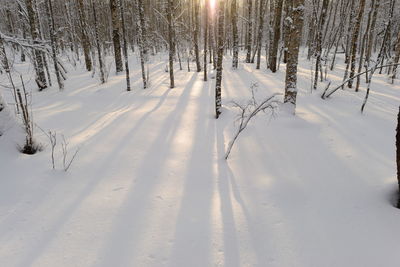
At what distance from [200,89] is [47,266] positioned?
9.83 metres

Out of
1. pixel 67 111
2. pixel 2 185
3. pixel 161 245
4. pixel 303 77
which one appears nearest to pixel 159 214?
pixel 161 245

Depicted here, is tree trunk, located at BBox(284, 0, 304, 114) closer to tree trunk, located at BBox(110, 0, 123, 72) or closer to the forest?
the forest

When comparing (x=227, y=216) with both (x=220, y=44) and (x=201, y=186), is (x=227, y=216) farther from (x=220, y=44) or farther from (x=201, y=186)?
(x=220, y=44)

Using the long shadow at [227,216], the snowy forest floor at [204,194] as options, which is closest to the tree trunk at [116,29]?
the snowy forest floor at [204,194]

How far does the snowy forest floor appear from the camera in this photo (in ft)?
9.45

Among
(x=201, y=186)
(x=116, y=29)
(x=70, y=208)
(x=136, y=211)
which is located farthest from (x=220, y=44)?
(x=116, y=29)

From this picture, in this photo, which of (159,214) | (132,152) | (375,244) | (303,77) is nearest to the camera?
(375,244)

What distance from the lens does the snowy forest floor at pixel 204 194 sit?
9.45 ft

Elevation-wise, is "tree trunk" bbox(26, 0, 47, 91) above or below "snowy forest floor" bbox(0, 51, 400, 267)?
above

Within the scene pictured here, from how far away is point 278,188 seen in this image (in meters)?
4.09

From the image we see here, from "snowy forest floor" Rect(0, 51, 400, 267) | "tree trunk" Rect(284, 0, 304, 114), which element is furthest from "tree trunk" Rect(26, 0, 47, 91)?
"tree trunk" Rect(284, 0, 304, 114)

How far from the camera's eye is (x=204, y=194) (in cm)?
398

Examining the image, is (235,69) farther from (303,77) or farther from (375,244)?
(375,244)

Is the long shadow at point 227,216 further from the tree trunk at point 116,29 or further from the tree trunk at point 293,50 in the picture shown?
the tree trunk at point 116,29
